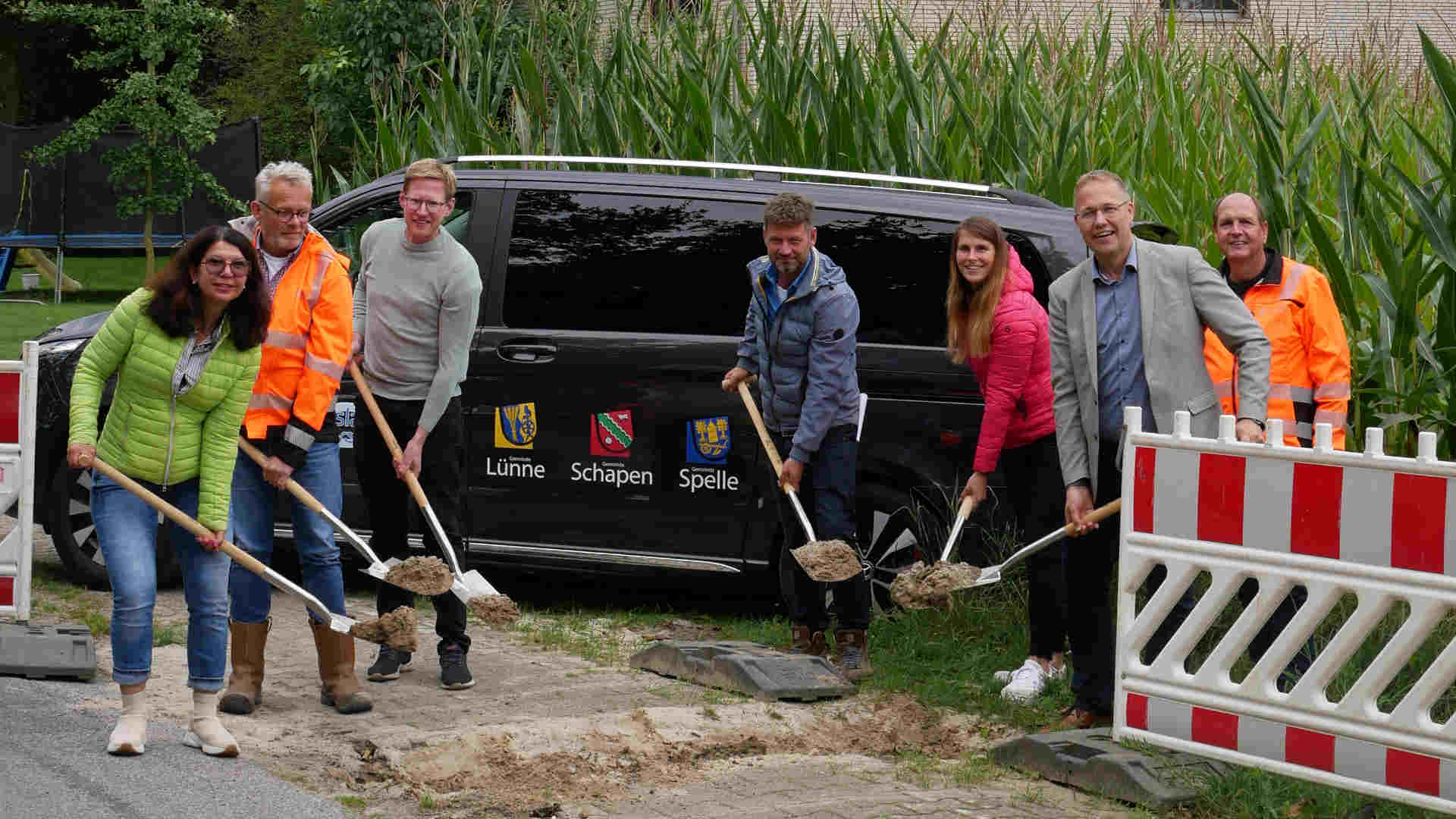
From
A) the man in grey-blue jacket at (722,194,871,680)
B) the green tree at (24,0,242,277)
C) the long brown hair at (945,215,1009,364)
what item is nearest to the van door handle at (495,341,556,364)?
the man in grey-blue jacket at (722,194,871,680)

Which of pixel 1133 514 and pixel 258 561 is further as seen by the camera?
pixel 258 561

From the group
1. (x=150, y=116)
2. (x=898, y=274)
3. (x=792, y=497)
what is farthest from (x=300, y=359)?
(x=150, y=116)

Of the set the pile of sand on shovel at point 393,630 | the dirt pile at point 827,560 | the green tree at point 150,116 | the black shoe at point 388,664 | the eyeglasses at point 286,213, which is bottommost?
the black shoe at point 388,664

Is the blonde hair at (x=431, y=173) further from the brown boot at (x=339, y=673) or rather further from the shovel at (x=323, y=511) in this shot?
the brown boot at (x=339, y=673)

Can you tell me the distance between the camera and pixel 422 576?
20.1ft

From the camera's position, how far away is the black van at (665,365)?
7465mm

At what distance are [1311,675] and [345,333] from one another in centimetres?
337

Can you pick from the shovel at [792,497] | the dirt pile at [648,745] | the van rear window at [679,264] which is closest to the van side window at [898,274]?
the van rear window at [679,264]

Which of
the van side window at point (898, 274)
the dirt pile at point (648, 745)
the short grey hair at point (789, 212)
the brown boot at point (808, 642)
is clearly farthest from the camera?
the van side window at point (898, 274)

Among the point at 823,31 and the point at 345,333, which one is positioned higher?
the point at 823,31

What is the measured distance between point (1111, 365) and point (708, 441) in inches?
86.4

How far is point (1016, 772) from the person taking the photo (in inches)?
221

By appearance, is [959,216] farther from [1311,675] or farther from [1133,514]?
[1311,675]

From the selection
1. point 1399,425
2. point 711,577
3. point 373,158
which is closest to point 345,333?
point 711,577
